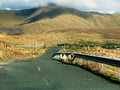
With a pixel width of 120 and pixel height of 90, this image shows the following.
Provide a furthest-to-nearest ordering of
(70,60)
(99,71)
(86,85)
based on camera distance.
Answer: (70,60) < (99,71) < (86,85)

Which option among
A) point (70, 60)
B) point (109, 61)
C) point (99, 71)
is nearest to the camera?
point (109, 61)

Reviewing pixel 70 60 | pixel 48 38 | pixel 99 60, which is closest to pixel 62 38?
pixel 48 38

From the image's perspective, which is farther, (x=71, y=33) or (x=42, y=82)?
(x=71, y=33)

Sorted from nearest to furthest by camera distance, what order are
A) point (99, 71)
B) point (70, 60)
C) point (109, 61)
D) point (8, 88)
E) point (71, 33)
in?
1. point (8, 88)
2. point (109, 61)
3. point (99, 71)
4. point (70, 60)
5. point (71, 33)

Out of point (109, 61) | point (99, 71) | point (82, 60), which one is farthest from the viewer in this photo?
point (82, 60)

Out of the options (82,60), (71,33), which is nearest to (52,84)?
(82,60)

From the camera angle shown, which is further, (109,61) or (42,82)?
(109,61)

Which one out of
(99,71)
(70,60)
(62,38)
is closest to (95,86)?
(99,71)

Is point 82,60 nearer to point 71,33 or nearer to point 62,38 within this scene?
point 62,38

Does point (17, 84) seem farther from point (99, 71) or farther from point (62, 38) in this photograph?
point (62, 38)
